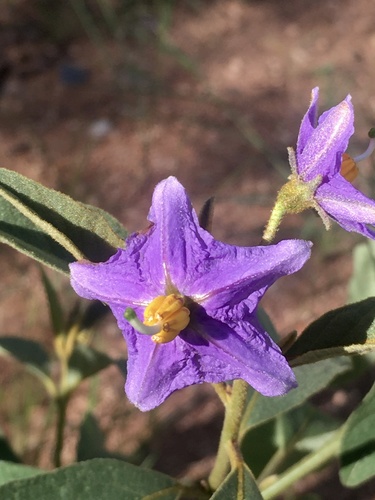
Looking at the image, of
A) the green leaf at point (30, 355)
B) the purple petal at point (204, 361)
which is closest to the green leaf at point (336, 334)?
the purple petal at point (204, 361)

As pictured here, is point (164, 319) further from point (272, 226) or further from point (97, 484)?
point (97, 484)

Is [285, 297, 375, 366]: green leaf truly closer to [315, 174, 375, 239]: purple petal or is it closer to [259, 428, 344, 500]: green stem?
[315, 174, 375, 239]: purple petal

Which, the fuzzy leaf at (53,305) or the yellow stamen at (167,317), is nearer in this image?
the yellow stamen at (167,317)

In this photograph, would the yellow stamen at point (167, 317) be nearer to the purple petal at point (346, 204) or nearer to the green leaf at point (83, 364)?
the purple petal at point (346, 204)

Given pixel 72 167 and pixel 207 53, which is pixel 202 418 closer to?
pixel 72 167

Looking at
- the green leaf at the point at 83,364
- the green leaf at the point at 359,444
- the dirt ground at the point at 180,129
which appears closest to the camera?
the green leaf at the point at 359,444

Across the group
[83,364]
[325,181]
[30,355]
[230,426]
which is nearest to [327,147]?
[325,181]

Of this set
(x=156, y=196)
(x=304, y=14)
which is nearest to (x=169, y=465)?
(x=156, y=196)
